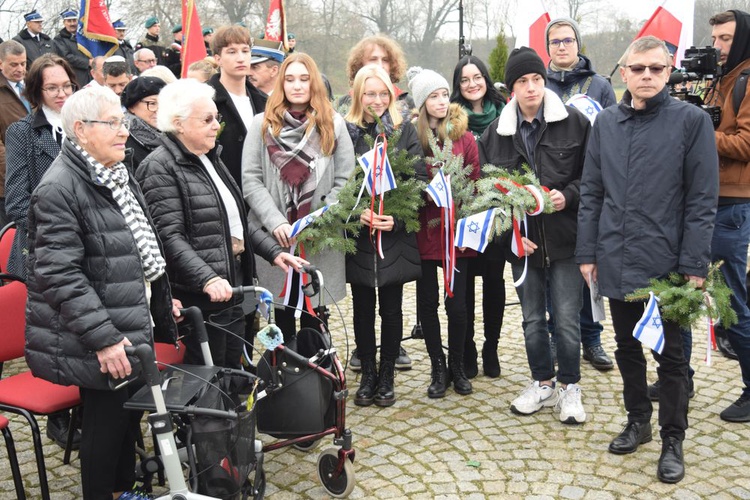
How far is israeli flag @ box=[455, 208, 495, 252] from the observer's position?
455 cm

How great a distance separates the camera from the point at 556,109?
4.62 m

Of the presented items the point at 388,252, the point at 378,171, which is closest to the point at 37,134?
the point at 378,171

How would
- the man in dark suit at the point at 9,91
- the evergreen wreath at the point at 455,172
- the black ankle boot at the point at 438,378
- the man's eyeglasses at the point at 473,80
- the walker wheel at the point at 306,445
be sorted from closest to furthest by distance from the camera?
the walker wheel at the point at 306,445, the evergreen wreath at the point at 455,172, the black ankle boot at the point at 438,378, the man's eyeglasses at the point at 473,80, the man in dark suit at the point at 9,91

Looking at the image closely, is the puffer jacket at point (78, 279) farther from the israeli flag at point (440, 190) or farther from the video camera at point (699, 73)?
the video camera at point (699, 73)

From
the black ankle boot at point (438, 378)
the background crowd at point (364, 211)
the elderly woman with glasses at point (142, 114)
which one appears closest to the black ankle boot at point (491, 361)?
the background crowd at point (364, 211)

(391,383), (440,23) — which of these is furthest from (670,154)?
(440,23)

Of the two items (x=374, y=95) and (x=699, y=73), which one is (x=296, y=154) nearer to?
(x=374, y=95)

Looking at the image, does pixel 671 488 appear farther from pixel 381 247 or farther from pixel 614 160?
pixel 381 247

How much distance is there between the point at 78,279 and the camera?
10.2 feet

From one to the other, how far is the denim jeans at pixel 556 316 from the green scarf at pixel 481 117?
128 centimetres

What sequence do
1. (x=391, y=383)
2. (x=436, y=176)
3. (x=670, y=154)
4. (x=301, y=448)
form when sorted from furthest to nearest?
1. (x=391, y=383)
2. (x=436, y=176)
3. (x=301, y=448)
4. (x=670, y=154)

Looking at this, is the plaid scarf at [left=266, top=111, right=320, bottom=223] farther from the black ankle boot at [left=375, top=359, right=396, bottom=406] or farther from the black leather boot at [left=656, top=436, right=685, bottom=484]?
the black leather boot at [left=656, top=436, right=685, bottom=484]

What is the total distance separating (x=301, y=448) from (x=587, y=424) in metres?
1.86

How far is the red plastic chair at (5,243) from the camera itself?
185 inches
